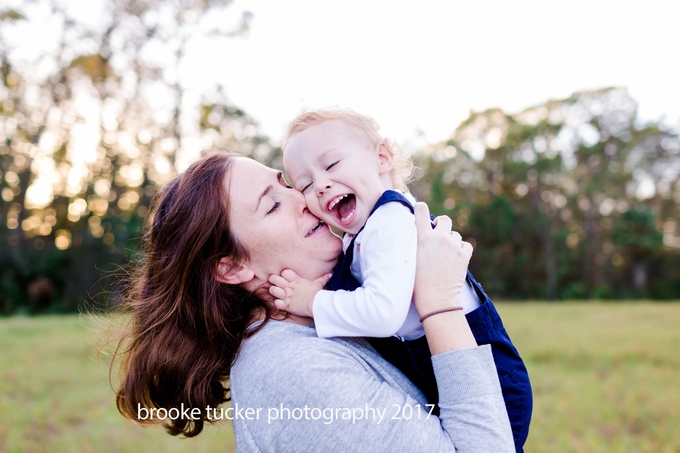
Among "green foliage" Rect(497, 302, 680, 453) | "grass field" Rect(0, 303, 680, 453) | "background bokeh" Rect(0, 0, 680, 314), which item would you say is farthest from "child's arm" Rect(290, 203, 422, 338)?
"background bokeh" Rect(0, 0, 680, 314)

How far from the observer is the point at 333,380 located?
1.37 metres

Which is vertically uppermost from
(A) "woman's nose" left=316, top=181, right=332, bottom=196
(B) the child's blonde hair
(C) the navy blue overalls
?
(B) the child's blonde hair

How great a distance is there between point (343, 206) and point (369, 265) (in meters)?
0.39

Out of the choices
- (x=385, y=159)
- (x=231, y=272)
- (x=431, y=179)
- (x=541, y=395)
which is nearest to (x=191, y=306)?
(x=231, y=272)

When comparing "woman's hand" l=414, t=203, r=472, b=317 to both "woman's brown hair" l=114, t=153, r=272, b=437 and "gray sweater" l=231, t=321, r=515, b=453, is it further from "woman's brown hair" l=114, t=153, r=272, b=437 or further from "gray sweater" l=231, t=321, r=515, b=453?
"woman's brown hair" l=114, t=153, r=272, b=437

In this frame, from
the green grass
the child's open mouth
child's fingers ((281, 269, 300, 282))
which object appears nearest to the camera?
child's fingers ((281, 269, 300, 282))

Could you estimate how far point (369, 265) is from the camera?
1669mm

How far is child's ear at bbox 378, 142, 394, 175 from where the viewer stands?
211cm

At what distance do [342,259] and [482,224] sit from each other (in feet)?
72.9

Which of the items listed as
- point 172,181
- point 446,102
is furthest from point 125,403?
point 446,102

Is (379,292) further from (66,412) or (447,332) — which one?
(66,412)

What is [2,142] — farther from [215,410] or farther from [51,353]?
[215,410]

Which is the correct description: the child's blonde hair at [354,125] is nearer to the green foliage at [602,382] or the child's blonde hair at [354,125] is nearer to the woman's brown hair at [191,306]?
the woman's brown hair at [191,306]

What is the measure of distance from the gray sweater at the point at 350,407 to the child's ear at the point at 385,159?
84 cm
